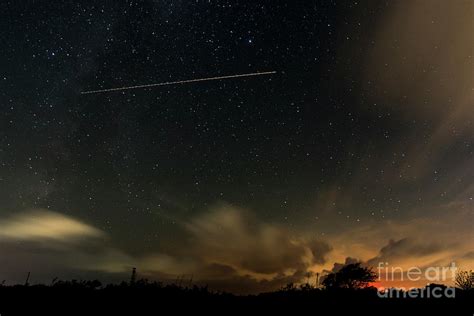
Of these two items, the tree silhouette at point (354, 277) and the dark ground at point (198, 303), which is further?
the tree silhouette at point (354, 277)

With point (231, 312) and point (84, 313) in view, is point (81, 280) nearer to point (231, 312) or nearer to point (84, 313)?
point (84, 313)

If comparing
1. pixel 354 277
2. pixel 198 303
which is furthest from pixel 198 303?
pixel 354 277

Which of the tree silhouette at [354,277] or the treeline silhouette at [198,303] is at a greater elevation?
the tree silhouette at [354,277]

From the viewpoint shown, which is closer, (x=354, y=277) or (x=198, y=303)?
(x=198, y=303)

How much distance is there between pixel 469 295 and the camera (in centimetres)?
2112

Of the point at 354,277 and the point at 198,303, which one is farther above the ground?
the point at 354,277

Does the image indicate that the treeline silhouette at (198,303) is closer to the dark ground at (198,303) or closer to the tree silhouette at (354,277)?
the dark ground at (198,303)

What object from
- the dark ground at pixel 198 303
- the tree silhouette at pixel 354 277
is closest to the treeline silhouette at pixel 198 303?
the dark ground at pixel 198 303

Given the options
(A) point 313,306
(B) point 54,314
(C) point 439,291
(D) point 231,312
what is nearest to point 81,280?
(B) point 54,314

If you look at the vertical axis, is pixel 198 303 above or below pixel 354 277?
Answer: below

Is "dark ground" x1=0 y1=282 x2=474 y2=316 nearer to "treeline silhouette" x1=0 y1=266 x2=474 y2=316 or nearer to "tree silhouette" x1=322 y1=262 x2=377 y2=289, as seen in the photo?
"treeline silhouette" x1=0 y1=266 x2=474 y2=316

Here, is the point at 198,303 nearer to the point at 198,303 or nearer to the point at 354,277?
the point at 198,303

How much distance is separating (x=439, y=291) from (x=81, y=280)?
2410 centimetres

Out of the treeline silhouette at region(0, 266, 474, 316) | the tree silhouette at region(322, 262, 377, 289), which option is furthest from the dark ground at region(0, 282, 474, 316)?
the tree silhouette at region(322, 262, 377, 289)
